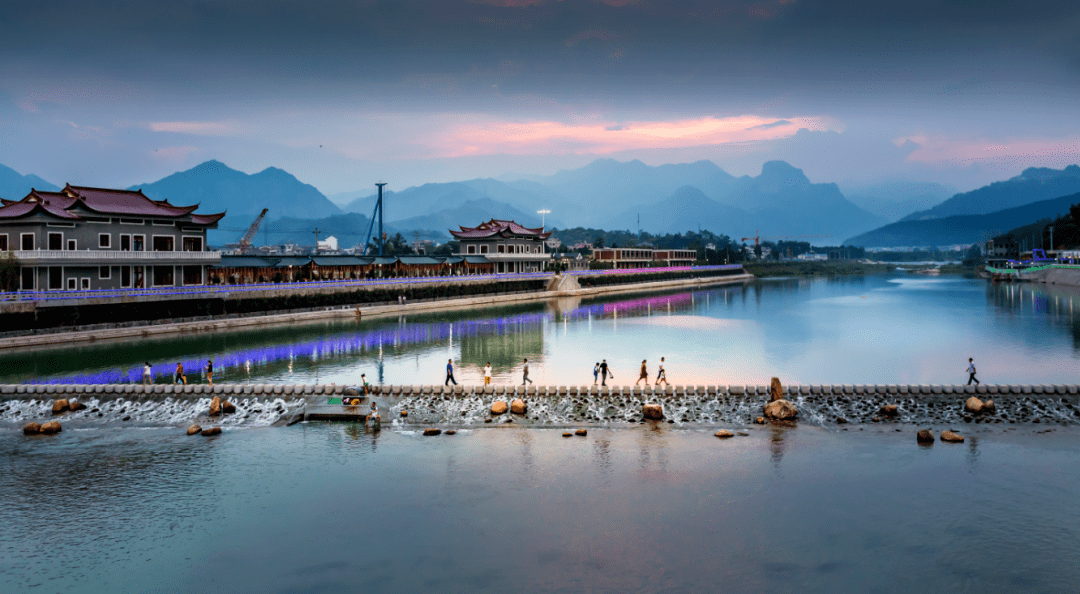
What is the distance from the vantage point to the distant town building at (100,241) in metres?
53.9

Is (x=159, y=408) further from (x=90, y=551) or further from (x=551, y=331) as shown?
(x=551, y=331)

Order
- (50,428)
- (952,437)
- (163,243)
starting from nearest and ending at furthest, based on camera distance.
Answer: (952,437), (50,428), (163,243)

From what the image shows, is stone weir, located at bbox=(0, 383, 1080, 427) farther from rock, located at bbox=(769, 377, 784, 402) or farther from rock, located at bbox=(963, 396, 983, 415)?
rock, located at bbox=(769, 377, 784, 402)

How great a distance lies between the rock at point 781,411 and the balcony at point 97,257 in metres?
53.4

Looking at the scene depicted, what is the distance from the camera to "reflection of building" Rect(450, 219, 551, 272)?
11288 centimetres

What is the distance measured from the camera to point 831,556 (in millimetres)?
16656

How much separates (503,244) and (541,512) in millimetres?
95248

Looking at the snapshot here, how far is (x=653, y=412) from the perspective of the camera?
28109 mm

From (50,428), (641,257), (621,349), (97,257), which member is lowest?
(50,428)

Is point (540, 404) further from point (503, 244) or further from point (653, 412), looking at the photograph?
point (503, 244)

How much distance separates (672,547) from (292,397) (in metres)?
19.9

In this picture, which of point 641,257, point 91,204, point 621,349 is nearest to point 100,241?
point 91,204

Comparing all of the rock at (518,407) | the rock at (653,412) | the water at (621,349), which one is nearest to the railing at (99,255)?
the water at (621,349)

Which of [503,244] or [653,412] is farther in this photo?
[503,244]
